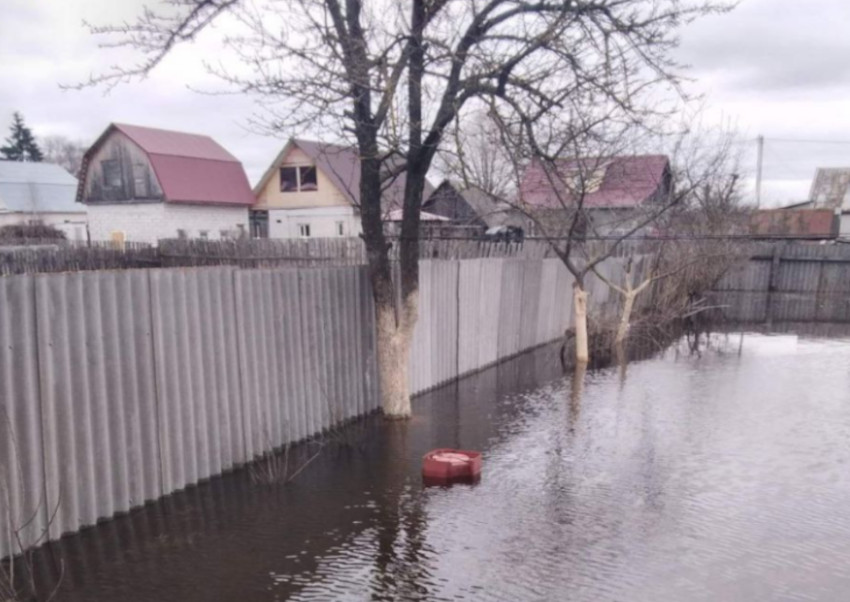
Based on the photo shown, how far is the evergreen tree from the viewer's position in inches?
2435

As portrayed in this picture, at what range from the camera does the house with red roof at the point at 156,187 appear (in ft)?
105

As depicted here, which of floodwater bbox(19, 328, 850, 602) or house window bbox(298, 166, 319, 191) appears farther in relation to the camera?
Result: house window bbox(298, 166, 319, 191)

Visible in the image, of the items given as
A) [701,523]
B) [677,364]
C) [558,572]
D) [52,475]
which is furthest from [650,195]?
[52,475]

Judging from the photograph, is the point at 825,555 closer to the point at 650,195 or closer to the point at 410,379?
the point at 410,379

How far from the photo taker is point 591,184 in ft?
42.1

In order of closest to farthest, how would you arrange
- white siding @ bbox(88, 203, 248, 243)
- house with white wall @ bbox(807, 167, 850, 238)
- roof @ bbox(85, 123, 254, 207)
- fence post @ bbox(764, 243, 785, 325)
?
fence post @ bbox(764, 243, 785, 325) → roof @ bbox(85, 123, 254, 207) → white siding @ bbox(88, 203, 248, 243) → house with white wall @ bbox(807, 167, 850, 238)

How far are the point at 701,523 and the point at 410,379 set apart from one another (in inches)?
206

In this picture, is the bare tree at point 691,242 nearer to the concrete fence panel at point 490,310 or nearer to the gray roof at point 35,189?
the concrete fence panel at point 490,310

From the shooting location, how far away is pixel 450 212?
30.5 meters

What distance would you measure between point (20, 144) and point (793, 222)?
6499cm

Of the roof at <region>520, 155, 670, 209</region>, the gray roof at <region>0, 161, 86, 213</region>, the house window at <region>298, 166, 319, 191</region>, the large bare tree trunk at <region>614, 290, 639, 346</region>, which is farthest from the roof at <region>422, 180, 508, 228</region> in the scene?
the gray roof at <region>0, 161, 86, 213</region>

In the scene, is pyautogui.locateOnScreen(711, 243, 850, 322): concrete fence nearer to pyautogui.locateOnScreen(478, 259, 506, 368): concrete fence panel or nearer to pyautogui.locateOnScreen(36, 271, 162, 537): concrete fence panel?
pyautogui.locateOnScreen(478, 259, 506, 368): concrete fence panel

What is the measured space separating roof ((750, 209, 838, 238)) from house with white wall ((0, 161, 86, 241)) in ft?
121

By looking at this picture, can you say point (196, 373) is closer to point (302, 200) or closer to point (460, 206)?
point (460, 206)
